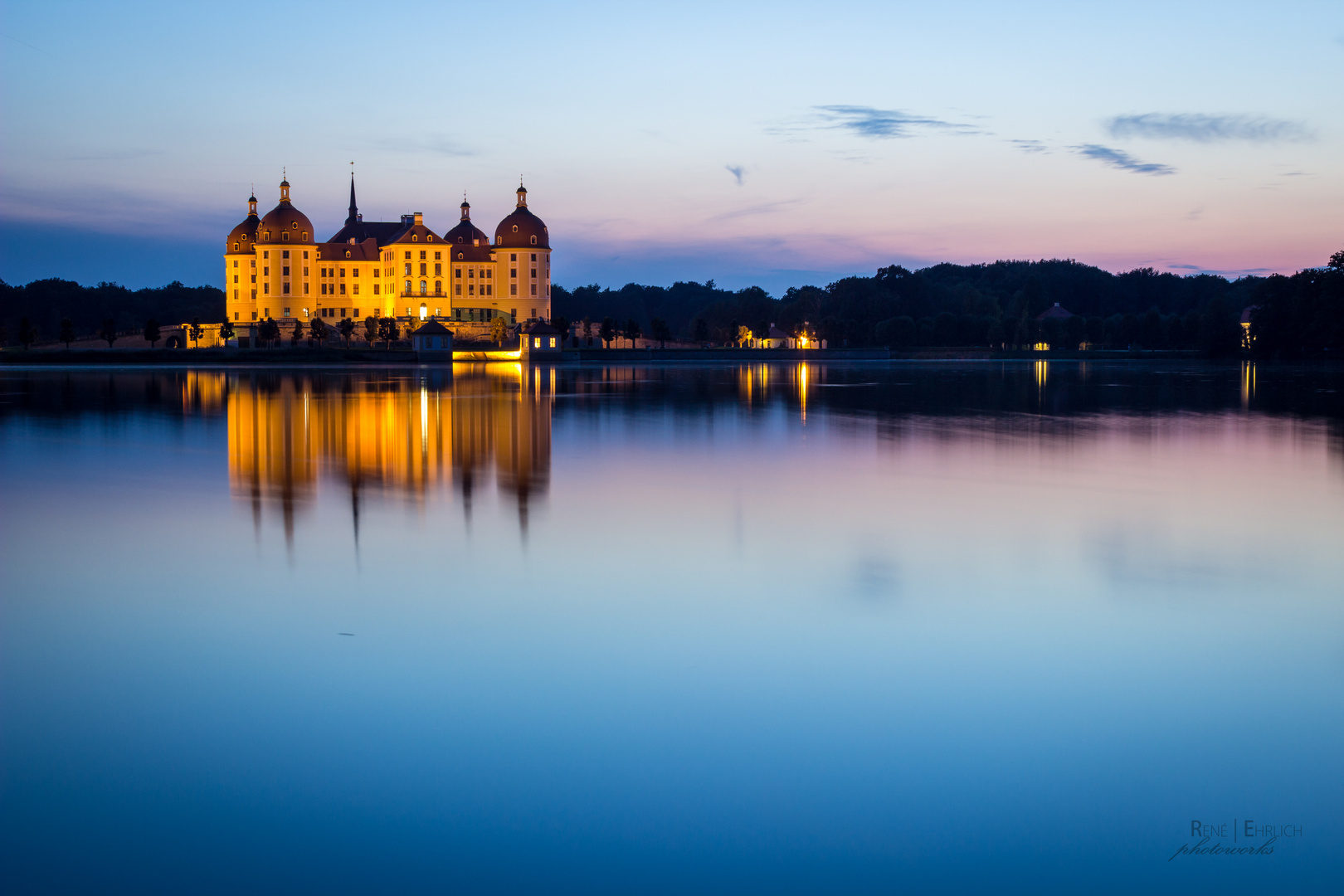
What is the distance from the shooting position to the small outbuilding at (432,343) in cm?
6425

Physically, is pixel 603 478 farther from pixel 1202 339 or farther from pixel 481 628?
pixel 1202 339

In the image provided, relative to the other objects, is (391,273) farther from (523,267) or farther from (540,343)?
(540,343)

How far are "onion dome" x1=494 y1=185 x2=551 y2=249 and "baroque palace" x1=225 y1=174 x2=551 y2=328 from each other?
0.21ft

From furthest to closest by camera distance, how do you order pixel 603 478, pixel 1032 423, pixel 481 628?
pixel 1032 423, pixel 603 478, pixel 481 628

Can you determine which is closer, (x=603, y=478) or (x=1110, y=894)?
(x=1110, y=894)

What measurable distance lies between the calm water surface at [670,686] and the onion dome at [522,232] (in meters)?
77.1

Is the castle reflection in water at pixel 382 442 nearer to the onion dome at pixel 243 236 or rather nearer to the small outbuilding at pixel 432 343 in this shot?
the small outbuilding at pixel 432 343

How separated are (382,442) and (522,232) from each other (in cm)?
7323

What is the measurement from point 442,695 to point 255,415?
1802 cm

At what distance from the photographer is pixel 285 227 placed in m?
86.6

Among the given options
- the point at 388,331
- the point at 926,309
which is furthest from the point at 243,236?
the point at 926,309

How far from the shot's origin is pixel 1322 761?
402 cm

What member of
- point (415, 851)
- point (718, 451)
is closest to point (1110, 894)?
point (415, 851)

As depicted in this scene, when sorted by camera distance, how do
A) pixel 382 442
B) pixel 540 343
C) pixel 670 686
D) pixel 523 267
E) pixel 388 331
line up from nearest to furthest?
pixel 670 686 → pixel 382 442 → pixel 540 343 → pixel 388 331 → pixel 523 267
